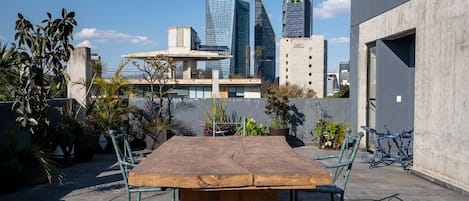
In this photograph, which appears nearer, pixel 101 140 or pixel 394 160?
pixel 394 160

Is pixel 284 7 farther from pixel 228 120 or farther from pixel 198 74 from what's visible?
pixel 228 120

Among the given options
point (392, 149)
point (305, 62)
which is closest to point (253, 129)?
point (392, 149)

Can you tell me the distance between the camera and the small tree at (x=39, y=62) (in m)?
6.09

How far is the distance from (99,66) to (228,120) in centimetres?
359

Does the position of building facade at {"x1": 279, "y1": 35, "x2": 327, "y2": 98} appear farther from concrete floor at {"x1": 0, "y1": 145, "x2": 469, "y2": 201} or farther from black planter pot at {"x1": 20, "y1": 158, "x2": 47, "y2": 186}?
black planter pot at {"x1": 20, "y1": 158, "x2": 47, "y2": 186}

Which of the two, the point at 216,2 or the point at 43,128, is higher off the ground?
the point at 216,2

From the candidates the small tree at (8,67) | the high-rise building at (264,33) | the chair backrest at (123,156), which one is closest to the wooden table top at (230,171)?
the chair backrest at (123,156)

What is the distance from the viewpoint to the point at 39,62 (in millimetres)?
6250

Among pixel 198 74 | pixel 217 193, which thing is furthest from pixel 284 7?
pixel 217 193

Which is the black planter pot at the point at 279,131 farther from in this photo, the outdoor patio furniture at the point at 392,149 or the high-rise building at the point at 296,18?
the high-rise building at the point at 296,18

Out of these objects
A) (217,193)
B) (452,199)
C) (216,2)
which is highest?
(216,2)

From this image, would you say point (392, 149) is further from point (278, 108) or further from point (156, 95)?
point (156, 95)

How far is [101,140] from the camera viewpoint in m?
10.4

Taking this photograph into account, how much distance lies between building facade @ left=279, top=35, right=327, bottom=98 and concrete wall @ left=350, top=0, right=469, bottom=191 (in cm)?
6394
